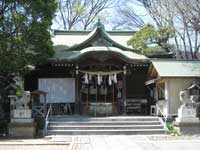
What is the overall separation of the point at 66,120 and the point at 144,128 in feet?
13.1

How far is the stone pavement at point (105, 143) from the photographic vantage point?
1564 centimetres

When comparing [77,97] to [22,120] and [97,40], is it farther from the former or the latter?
[22,120]

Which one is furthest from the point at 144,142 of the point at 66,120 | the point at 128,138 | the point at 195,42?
the point at 195,42

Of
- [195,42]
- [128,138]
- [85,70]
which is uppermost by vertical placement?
[195,42]

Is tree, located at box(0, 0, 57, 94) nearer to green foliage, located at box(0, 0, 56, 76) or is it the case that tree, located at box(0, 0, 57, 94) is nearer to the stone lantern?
green foliage, located at box(0, 0, 56, 76)

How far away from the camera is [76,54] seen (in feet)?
83.4

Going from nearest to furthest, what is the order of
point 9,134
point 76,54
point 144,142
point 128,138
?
1. point 144,142
2. point 128,138
3. point 9,134
4. point 76,54

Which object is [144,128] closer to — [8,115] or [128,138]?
[128,138]

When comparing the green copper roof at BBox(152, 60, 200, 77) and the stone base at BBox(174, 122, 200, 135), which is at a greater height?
the green copper roof at BBox(152, 60, 200, 77)

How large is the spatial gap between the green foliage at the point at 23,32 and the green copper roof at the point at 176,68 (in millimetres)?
6418

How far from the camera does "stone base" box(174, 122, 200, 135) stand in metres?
20.6

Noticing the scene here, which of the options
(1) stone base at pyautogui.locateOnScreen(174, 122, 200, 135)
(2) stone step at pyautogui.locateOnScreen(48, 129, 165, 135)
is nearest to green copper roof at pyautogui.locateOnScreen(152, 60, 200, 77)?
(1) stone base at pyautogui.locateOnScreen(174, 122, 200, 135)

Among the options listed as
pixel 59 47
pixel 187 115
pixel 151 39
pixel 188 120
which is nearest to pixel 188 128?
pixel 188 120

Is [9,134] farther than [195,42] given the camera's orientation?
No
